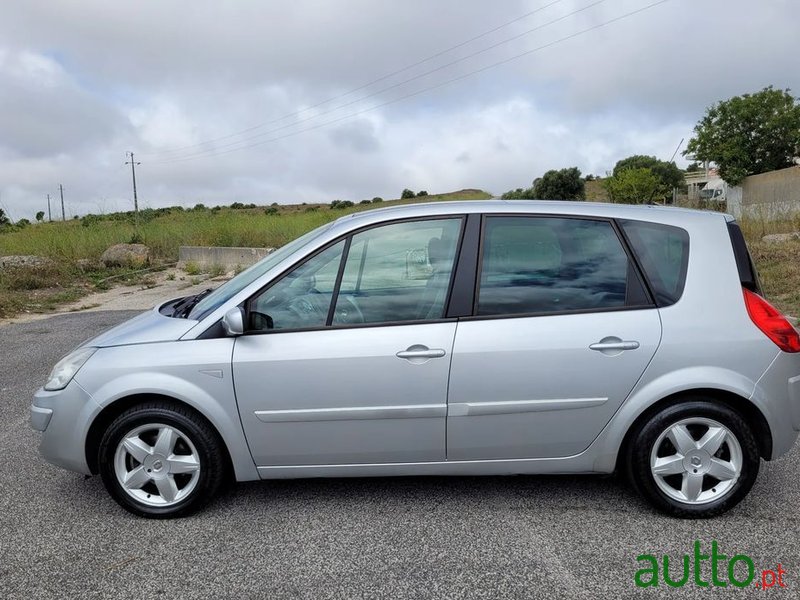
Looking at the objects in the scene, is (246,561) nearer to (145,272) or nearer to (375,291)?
(375,291)

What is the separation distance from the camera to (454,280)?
10.5 feet

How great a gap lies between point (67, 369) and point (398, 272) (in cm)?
184

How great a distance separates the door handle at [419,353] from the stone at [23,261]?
15.1 m

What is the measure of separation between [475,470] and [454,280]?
100 centimetres

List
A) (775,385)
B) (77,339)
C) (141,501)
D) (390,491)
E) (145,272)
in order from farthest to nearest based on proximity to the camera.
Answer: (145,272) → (77,339) → (390,491) → (141,501) → (775,385)

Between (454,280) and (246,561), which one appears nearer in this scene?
(246,561)

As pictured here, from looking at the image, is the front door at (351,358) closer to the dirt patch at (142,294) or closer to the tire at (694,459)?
the tire at (694,459)

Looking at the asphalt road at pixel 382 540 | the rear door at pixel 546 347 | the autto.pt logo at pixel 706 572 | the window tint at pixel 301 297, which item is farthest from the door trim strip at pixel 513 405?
the window tint at pixel 301 297

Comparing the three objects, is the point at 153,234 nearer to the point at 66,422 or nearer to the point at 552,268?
the point at 66,422

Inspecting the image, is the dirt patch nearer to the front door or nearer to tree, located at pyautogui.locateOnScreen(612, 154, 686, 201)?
the front door

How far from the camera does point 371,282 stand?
327 cm

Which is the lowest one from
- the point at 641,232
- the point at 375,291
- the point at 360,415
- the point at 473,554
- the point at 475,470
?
the point at 473,554

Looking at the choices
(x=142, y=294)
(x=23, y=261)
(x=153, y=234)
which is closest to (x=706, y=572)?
(x=142, y=294)

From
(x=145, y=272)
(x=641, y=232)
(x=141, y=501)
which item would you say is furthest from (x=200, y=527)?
(x=145, y=272)
